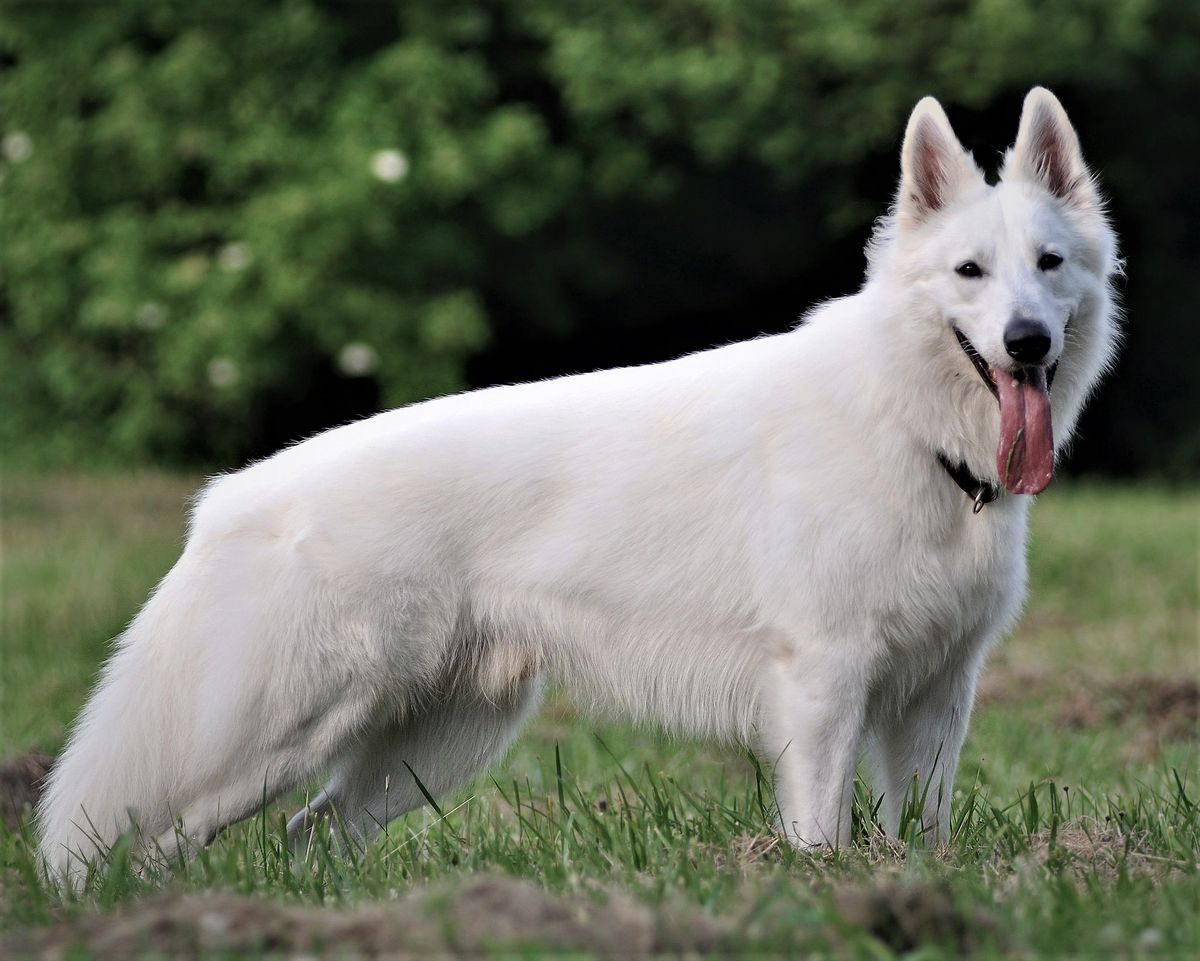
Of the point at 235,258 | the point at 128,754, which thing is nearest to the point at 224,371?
the point at 235,258

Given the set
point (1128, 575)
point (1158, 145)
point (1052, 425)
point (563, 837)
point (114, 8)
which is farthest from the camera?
point (1158, 145)

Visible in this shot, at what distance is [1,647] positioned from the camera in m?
7.83

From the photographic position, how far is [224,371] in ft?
46.6

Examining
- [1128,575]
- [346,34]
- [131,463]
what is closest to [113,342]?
[131,463]

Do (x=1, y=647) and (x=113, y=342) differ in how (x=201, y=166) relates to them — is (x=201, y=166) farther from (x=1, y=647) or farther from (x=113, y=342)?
(x=1, y=647)

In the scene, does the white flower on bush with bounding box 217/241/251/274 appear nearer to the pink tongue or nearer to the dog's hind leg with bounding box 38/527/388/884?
the dog's hind leg with bounding box 38/527/388/884

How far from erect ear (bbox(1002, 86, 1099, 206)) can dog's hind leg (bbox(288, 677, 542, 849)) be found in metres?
1.84

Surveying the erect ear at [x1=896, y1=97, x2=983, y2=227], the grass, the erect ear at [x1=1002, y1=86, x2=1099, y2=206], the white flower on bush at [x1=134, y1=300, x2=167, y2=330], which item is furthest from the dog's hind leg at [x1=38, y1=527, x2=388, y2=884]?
the white flower on bush at [x1=134, y1=300, x2=167, y2=330]

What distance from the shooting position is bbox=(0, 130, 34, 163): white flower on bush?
1505 cm

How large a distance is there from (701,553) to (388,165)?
35.3 ft

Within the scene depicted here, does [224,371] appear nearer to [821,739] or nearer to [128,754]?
[128,754]

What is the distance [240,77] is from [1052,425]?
41.8 feet

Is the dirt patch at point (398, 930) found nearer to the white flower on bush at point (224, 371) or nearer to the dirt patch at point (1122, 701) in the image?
the dirt patch at point (1122, 701)

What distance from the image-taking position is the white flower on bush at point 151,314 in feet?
46.9
